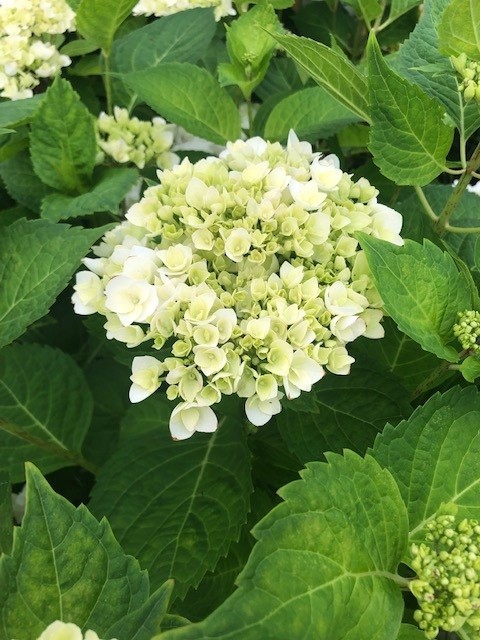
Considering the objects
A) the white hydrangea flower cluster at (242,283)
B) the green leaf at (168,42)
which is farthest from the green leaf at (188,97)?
the white hydrangea flower cluster at (242,283)

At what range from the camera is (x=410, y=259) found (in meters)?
0.61

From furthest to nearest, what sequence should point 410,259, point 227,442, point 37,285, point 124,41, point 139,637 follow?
point 124,41 → point 227,442 → point 37,285 → point 410,259 → point 139,637

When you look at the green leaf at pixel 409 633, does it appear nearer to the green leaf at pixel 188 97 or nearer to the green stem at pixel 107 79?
the green leaf at pixel 188 97

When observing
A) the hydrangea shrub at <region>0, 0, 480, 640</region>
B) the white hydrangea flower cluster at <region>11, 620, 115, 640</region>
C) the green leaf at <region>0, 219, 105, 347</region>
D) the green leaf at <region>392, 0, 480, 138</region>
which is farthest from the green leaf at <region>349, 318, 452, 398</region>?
the white hydrangea flower cluster at <region>11, 620, 115, 640</region>

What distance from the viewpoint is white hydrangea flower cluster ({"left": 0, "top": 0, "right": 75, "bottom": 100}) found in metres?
1.01

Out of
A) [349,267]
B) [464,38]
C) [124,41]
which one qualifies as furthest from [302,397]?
[124,41]

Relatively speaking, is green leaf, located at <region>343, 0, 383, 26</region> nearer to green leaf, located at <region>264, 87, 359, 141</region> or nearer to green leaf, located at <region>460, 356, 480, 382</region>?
green leaf, located at <region>264, 87, 359, 141</region>

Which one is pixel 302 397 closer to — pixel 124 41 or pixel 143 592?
pixel 143 592

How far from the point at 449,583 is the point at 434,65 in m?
0.54

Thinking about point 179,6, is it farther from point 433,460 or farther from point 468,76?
point 433,460

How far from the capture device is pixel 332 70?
0.68 metres

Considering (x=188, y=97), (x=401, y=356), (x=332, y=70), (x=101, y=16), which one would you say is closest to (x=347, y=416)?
(x=401, y=356)

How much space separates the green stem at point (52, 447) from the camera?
0.87m

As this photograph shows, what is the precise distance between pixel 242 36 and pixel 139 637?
739mm
